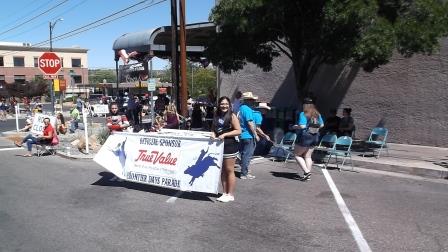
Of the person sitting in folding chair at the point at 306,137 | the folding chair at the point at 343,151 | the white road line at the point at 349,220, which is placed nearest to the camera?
the white road line at the point at 349,220

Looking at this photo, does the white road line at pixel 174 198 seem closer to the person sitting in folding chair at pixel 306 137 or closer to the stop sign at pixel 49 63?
the person sitting in folding chair at pixel 306 137

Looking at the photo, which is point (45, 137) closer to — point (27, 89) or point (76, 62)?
point (27, 89)

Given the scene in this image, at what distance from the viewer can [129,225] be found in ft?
20.7

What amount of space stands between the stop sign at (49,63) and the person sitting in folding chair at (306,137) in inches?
362

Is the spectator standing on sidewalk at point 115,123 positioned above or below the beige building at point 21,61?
below

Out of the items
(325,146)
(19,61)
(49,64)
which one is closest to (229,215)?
(325,146)

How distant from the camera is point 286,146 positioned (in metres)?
11.4

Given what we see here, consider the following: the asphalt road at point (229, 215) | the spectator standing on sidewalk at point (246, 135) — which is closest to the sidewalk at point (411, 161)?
the asphalt road at point (229, 215)

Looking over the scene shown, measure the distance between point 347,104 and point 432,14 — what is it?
5228 mm

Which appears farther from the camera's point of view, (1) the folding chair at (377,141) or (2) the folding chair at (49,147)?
(2) the folding chair at (49,147)

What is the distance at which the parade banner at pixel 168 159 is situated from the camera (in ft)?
25.0

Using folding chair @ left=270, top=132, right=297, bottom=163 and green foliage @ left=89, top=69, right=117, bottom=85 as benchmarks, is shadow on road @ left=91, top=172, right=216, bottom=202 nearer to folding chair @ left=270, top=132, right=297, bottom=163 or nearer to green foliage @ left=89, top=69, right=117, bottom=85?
folding chair @ left=270, top=132, right=297, bottom=163

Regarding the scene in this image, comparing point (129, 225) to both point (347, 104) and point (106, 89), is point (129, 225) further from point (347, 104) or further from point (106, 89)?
point (106, 89)

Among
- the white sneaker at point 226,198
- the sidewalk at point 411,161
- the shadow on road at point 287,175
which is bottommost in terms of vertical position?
the shadow on road at point 287,175
